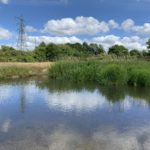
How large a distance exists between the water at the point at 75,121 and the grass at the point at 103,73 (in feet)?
12.5

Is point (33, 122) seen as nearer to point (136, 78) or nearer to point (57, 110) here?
point (57, 110)

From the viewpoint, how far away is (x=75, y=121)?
11.4m

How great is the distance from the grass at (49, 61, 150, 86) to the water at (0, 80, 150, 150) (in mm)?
3825

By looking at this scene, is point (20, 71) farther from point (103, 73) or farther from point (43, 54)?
point (43, 54)

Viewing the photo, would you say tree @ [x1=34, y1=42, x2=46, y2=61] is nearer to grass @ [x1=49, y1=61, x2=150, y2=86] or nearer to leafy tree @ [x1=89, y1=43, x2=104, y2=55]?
leafy tree @ [x1=89, y1=43, x2=104, y2=55]

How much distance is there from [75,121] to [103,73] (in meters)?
12.1

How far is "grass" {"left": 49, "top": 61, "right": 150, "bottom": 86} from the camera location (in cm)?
2209

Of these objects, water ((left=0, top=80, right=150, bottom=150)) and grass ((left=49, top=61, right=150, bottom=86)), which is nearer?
water ((left=0, top=80, right=150, bottom=150))

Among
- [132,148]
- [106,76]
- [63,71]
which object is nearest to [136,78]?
[106,76]

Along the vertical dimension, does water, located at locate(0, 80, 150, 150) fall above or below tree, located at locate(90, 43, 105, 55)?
below

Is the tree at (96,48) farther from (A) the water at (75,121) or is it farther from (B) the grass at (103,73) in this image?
(A) the water at (75,121)

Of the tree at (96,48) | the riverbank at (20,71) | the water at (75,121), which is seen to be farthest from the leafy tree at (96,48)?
the water at (75,121)

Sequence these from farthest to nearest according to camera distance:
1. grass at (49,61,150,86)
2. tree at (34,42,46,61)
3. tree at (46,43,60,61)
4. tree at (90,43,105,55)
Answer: tree at (90,43,105,55)
tree at (46,43,60,61)
tree at (34,42,46,61)
grass at (49,61,150,86)

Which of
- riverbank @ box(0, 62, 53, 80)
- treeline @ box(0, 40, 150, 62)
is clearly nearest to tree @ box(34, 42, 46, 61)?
treeline @ box(0, 40, 150, 62)
